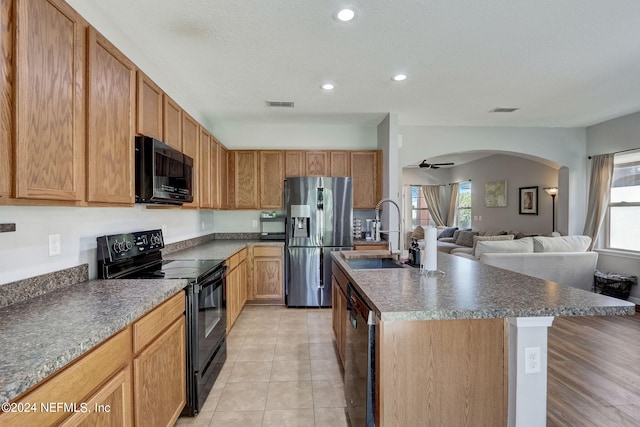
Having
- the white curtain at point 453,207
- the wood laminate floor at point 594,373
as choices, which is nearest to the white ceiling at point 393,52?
the wood laminate floor at point 594,373

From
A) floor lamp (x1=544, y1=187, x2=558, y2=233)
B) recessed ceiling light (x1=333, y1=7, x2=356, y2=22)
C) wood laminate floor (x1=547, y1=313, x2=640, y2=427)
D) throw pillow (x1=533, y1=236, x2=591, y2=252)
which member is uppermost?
recessed ceiling light (x1=333, y1=7, x2=356, y2=22)

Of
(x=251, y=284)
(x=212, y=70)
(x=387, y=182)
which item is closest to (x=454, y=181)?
(x=387, y=182)

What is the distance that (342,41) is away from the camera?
238 centimetres

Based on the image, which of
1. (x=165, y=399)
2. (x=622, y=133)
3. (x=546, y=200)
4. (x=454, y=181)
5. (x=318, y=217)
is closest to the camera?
(x=165, y=399)

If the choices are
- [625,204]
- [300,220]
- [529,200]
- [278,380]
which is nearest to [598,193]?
[625,204]

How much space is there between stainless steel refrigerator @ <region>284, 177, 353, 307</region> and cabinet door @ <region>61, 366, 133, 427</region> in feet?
9.31

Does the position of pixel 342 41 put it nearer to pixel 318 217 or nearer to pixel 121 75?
→ pixel 121 75

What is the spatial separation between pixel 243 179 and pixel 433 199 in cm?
654

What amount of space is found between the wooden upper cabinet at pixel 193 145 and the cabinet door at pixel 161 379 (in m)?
1.43

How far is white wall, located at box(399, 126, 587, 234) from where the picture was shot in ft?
15.9

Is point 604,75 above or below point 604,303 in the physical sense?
above

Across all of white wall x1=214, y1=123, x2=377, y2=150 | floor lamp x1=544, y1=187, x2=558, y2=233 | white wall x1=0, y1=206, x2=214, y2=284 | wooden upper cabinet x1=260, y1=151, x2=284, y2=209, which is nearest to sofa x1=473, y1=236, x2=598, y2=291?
floor lamp x1=544, y1=187, x2=558, y2=233

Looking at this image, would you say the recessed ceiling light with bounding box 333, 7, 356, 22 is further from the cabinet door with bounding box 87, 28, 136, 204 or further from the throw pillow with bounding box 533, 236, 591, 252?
the throw pillow with bounding box 533, 236, 591, 252

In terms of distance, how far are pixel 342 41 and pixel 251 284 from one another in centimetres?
319
